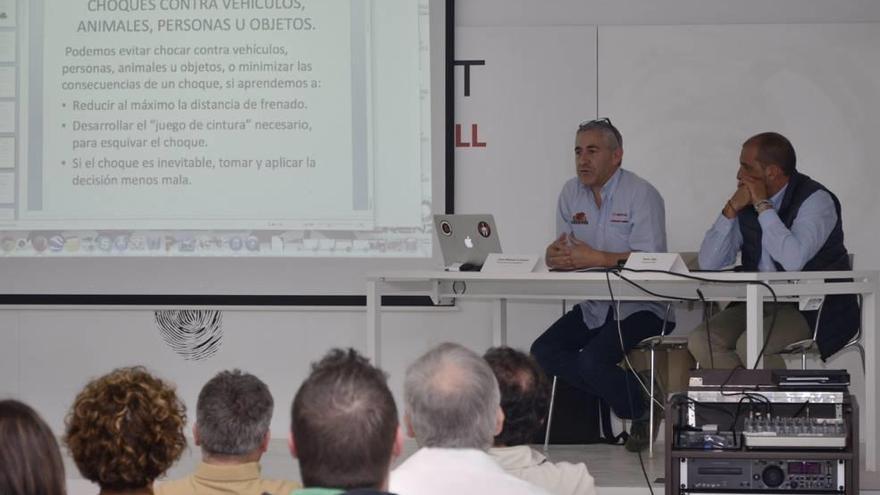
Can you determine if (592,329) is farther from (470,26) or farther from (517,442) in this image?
(517,442)

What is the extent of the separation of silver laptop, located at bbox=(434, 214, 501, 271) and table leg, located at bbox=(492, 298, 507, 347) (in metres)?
0.90

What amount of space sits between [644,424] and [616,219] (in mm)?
902

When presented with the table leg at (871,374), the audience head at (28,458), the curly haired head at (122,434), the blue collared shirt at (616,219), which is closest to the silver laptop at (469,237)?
the blue collared shirt at (616,219)

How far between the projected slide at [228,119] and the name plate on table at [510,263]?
4.26 feet

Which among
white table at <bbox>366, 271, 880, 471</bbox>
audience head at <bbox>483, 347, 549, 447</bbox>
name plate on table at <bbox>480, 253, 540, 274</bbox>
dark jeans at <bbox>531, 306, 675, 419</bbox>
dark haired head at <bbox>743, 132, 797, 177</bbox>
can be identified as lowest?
dark jeans at <bbox>531, 306, 675, 419</bbox>

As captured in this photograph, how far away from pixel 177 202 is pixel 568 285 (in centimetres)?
201

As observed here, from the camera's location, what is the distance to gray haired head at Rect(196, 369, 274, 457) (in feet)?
7.82

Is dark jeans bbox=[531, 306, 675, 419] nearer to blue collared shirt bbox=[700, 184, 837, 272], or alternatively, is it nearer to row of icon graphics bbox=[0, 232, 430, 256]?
blue collared shirt bbox=[700, 184, 837, 272]

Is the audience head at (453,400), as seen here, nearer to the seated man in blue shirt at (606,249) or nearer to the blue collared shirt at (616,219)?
the seated man in blue shirt at (606,249)

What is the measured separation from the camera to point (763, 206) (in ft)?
14.6

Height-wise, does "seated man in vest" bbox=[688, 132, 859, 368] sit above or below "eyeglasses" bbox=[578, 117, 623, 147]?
below

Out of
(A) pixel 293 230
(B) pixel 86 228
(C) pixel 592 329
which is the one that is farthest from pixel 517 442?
(B) pixel 86 228

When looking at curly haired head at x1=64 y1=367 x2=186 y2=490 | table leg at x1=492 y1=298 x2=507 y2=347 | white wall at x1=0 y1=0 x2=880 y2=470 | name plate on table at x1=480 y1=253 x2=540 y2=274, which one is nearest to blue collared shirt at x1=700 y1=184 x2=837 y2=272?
name plate on table at x1=480 y1=253 x2=540 y2=274

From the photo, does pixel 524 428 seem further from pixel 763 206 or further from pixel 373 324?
pixel 763 206
